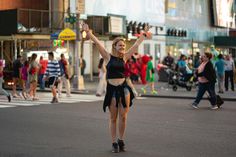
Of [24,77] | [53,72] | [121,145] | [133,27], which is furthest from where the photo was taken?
[133,27]

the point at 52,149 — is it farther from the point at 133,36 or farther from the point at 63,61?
the point at 133,36

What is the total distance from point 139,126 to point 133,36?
29.0 metres

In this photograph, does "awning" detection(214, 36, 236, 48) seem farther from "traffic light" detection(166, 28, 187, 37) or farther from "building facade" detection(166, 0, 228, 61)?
"traffic light" detection(166, 28, 187, 37)

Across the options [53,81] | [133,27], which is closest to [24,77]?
[53,81]

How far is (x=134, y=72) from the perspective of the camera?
102 ft

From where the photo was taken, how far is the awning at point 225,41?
6462 centimetres

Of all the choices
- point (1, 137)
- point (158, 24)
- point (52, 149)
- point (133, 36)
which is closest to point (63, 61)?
point (1, 137)

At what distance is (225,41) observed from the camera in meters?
65.3

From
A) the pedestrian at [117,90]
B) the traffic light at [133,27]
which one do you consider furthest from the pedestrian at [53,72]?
the traffic light at [133,27]

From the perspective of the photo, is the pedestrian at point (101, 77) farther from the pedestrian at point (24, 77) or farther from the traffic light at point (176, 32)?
the traffic light at point (176, 32)

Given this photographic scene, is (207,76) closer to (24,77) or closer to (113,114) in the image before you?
(113,114)

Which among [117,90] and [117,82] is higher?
[117,82]

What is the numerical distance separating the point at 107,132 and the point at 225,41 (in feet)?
184

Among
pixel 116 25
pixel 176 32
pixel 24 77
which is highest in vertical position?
pixel 176 32
